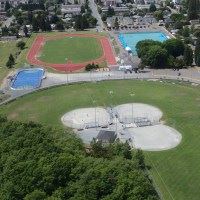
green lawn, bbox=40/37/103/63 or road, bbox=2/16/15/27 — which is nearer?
green lawn, bbox=40/37/103/63

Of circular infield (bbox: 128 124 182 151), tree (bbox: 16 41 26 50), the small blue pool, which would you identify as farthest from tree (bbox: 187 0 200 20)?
circular infield (bbox: 128 124 182 151)

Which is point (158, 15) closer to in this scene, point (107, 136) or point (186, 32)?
point (186, 32)

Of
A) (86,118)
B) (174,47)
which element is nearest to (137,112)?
(86,118)

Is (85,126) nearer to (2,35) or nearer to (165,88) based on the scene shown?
(165,88)

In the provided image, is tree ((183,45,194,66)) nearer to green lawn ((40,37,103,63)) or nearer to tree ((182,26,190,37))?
green lawn ((40,37,103,63))

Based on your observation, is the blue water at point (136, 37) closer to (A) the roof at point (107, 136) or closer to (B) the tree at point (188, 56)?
(B) the tree at point (188, 56)

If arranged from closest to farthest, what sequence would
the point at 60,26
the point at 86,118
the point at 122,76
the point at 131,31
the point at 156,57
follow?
the point at 86,118 → the point at 122,76 → the point at 156,57 → the point at 131,31 → the point at 60,26
